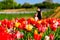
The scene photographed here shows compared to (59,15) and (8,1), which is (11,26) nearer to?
(59,15)

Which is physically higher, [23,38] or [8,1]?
[23,38]

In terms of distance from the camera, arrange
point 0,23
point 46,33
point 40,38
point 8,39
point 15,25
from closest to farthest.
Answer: point 8,39 → point 40,38 → point 46,33 → point 15,25 → point 0,23

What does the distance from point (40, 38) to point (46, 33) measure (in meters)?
0.42

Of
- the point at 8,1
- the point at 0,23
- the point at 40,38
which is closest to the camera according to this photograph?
the point at 40,38

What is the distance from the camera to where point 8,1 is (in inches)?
2501

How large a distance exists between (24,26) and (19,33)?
431 mm

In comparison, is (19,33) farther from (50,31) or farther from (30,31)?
(50,31)

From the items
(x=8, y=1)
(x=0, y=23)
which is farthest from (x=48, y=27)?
(x=8, y=1)

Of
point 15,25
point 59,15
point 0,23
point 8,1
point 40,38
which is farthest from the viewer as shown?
point 8,1

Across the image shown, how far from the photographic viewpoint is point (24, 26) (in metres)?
5.71

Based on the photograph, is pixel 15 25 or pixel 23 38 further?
pixel 15 25

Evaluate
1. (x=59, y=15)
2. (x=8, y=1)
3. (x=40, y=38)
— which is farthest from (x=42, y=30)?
(x=8, y=1)

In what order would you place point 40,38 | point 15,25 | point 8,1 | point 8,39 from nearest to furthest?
point 8,39 < point 40,38 < point 15,25 < point 8,1

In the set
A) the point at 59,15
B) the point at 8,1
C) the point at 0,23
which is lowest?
the point at 8,1
